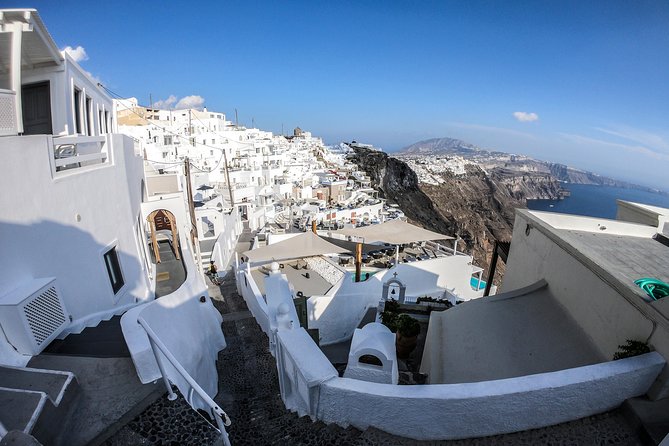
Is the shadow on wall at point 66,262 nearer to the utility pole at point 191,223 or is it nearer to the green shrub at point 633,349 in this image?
the utility pole at point 191,223

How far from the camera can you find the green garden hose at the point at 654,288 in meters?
3.85

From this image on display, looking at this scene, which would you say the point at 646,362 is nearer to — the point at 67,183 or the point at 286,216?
the point at 67,183

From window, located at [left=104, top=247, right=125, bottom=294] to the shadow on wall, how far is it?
0.28 feet

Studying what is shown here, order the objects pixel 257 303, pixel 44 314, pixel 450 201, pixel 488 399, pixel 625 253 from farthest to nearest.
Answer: pixel 450 201 < pixel 257 303 < pixel 625 253 < pixel 44 314 < pixel 488 399

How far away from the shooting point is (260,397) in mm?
4883

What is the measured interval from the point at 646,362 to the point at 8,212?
23.7 feet

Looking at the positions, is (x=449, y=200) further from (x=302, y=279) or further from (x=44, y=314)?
(x=44, y=314)

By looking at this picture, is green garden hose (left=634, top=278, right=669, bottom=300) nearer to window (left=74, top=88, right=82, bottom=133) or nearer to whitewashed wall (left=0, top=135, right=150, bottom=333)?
whitewashed wall (left=0, top=135, right=150, bottom=333)

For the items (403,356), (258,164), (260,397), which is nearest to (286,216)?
(258,164)

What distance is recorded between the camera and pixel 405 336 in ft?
23.9

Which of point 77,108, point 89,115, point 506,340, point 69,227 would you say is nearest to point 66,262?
point 69,227

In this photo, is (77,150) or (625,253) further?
(77,150)

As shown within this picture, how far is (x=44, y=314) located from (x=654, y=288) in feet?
25.4

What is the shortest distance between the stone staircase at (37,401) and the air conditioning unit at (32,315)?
49cm
